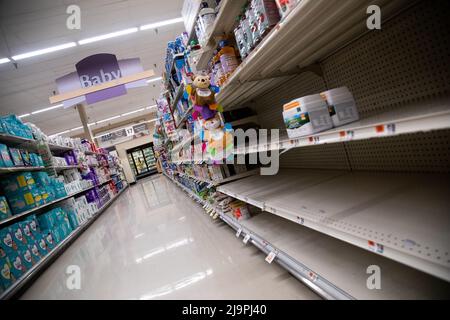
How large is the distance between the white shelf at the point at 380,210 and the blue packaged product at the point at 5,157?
2866 millimetres

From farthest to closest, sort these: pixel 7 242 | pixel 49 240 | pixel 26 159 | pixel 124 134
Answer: pixel 124 134 → pixel 26 159 → pixel 49 240 → pixel 7 242

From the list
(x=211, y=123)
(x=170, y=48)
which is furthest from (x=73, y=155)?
(x=211, y=123)

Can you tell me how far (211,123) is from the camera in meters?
2.37

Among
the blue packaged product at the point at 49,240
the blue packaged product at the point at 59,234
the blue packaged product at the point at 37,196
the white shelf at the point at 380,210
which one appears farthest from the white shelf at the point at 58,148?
the white shelf at the point at 380,210

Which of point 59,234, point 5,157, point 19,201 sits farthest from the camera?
point 59,234

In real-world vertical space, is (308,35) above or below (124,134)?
below

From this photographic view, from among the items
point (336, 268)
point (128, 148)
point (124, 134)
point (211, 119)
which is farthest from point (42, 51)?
point (128, 148)

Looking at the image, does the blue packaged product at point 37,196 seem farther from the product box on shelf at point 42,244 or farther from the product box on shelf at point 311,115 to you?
the product box on shelf at point 311,115

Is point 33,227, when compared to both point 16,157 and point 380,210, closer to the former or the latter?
point 16,157

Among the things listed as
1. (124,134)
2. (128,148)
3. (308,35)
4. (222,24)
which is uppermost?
(124,134)

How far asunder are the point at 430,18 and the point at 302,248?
4.45ft

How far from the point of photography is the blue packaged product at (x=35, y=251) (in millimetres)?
2891

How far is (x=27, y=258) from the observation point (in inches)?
109

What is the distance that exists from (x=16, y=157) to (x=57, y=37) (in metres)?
3.50
